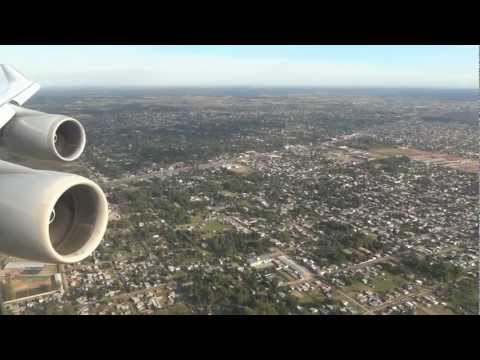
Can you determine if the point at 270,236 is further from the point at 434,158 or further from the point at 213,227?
the point at 434,158

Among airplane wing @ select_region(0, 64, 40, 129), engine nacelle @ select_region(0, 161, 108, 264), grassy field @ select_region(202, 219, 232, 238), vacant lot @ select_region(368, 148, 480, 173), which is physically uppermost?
airplane wing @ select_region(0, 64, 40, 129)

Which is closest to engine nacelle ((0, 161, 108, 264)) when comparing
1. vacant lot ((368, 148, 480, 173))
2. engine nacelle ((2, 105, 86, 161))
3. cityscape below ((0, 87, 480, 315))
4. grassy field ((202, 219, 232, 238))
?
engine nacelle ((2, 105, 86, 161))

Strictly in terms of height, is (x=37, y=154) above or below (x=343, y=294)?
above

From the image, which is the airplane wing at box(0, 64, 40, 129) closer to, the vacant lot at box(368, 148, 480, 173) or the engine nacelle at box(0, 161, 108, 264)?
the engine nacelle at box(0, 161, 108, 264)

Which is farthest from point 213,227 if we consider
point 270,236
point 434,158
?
point 434,158

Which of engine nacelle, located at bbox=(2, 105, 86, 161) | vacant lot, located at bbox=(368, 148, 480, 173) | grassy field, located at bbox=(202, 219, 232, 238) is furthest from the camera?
vacant lot, located at bbox=(368, 148, 480, 173)
